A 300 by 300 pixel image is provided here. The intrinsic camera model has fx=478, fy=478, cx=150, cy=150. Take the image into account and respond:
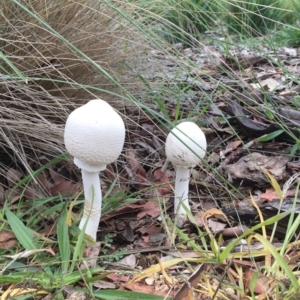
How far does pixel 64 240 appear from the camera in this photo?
1260mm

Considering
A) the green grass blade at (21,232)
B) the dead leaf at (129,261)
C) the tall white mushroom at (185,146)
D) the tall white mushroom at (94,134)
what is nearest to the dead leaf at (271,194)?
the tall white mushroom at (185,146)

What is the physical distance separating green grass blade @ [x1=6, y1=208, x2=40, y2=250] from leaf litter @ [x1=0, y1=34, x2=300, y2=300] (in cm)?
4

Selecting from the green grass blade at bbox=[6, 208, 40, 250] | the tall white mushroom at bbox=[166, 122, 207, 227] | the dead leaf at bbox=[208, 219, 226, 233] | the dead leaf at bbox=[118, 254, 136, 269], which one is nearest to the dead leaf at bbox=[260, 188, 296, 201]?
the dead leaf at bbox=[208, 219, 226, 233]

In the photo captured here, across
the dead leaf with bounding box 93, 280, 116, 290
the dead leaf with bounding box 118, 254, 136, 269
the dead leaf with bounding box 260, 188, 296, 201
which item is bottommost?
the dead leaf with bounding box 260, 188, 296, 201

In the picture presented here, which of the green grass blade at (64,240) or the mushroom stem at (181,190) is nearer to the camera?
the green grass blade at (64,240)

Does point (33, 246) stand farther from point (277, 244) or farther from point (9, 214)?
point (277, 244)

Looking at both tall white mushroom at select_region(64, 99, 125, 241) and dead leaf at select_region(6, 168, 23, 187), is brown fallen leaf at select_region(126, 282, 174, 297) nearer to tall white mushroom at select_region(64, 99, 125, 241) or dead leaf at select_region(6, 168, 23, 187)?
tall white mushroom at select_region(64, 99, 125, 241)

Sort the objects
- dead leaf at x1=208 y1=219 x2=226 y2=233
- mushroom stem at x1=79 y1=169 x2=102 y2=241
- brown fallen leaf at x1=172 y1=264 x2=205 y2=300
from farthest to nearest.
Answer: dead leaf at x1=208 y1=219 x2=226 y2=233, mushroom stem at x1=79 y1=169 x2=102 y2=241, brown fallen leaf at x1=172 y1=264 x2=205 y2=300

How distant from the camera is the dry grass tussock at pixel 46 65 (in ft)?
5.12

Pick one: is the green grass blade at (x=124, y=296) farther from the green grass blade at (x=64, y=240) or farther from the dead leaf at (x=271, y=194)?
the dead leaf at (x=271, y=194)

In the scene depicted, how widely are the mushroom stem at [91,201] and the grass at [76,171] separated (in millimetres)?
49

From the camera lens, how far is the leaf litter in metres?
1.18

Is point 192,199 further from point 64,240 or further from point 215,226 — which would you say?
A: point 64,240

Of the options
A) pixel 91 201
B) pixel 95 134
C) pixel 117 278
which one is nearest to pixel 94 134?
pixel 95 134
